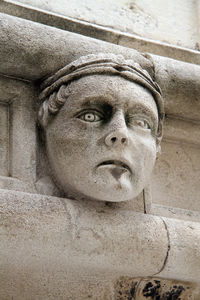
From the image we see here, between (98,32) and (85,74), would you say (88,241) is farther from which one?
(98,32)

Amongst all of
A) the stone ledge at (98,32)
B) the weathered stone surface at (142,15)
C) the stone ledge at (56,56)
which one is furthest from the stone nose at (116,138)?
the weathered stone surface at (142,15)

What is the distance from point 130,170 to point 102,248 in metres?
0.26

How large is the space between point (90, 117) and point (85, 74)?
0.16 metres

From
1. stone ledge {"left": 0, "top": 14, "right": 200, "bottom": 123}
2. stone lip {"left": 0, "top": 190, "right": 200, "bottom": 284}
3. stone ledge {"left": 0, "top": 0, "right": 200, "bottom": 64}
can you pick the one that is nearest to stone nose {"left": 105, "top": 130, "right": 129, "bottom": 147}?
stone lip {"left": 0, "top": 190, "right": 200, "bottom": 284}

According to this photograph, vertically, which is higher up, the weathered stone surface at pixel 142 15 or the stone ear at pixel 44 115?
the weathered stone surface at pixel 142 15

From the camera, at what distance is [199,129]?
2240mm

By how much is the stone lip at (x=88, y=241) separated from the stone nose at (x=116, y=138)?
0.71 ft

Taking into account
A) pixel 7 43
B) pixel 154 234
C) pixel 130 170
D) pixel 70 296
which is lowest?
pixel 70 296

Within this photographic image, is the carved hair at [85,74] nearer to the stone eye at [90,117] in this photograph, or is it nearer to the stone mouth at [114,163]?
the stone eye at [90,117]

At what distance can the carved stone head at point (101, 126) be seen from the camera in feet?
5.71

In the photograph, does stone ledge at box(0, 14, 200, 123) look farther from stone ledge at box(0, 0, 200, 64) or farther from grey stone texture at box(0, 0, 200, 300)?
stone ledge at box(0, 0, 200, 64)

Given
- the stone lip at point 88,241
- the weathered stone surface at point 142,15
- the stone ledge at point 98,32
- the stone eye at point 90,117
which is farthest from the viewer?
the weathered stone surface at point 142,15

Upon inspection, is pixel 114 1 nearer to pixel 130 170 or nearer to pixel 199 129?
pixel 199 129

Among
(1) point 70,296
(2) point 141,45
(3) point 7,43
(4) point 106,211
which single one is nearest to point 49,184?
(4) point 106,211
